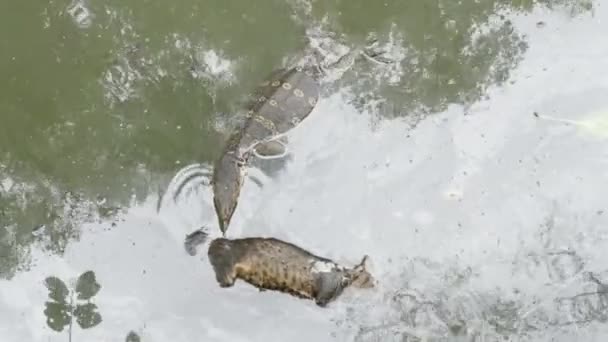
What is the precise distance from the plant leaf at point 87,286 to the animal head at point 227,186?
39.2 inches

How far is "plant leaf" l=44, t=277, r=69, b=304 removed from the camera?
5109 millimetres

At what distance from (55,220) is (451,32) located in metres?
3.17

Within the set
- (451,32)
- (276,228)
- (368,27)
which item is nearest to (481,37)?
(451,32)

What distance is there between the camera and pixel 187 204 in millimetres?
5094

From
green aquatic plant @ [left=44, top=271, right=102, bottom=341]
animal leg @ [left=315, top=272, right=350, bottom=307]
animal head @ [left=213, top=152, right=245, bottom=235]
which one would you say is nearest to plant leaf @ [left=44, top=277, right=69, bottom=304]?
green aquatic plant @ [left=44, top=271, right=102, bottom=341]

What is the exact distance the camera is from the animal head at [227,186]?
16.4ft

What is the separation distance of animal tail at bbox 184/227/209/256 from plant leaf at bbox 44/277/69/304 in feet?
3.04

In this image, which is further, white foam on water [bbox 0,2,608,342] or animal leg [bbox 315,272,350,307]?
white foam on water [bbox 0,2,608,342]

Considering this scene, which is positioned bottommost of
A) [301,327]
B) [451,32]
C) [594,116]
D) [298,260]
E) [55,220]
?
[301,327]

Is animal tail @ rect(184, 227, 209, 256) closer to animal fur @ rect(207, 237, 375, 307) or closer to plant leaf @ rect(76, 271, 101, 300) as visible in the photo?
animal fur @ rect(207, 237, 375, 307)

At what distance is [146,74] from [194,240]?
1.25 m

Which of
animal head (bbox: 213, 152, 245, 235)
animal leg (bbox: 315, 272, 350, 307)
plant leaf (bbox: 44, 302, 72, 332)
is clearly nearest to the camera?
animal leg (bbox: 315, 272, 350, 307)

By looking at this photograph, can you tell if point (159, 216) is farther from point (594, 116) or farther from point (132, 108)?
point (594, 116)

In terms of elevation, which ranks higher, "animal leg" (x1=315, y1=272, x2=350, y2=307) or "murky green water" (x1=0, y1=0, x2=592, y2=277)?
"murky green water" (x1=0, y1=0, x2=592, y2=277)
